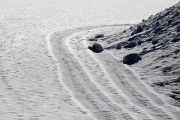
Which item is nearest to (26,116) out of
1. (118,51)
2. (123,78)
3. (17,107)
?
(17,107)

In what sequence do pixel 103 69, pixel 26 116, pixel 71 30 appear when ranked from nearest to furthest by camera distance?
pixel 26 116 → pixel 103 69 → pixel 71 30

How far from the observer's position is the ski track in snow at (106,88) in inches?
339

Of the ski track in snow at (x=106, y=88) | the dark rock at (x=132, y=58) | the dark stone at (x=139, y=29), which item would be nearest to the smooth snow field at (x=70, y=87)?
the ski track in snow at (x=106, y=88)

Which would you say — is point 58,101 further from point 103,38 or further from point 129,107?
point 103,38

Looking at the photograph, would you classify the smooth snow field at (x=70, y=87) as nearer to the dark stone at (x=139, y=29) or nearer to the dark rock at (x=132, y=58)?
the dark rock at (x=132, y=58)

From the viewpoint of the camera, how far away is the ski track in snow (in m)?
8.60

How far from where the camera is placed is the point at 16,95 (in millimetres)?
9734

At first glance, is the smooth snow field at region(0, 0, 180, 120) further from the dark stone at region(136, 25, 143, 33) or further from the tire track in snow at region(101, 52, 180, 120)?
the dark stone at region(136, 25, 143, 33)

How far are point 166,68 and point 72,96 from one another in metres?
4.05

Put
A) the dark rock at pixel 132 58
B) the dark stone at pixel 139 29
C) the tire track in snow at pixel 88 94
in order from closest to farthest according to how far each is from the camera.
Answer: the tire track in snow at pixel 88 94
the dark rock at pixel 132 58
the dark stone at pixel 139 29

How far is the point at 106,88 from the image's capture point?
1054 cm

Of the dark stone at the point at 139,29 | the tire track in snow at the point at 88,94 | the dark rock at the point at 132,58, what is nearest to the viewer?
the tire track in snow at the point at 88,94

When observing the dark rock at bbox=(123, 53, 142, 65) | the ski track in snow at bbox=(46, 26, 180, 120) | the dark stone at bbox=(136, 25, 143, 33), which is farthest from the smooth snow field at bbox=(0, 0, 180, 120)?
the dark stone at bbox=(136, 25, 143, 33)

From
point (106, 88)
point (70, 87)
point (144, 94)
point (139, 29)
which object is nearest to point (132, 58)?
point (106, 88)
